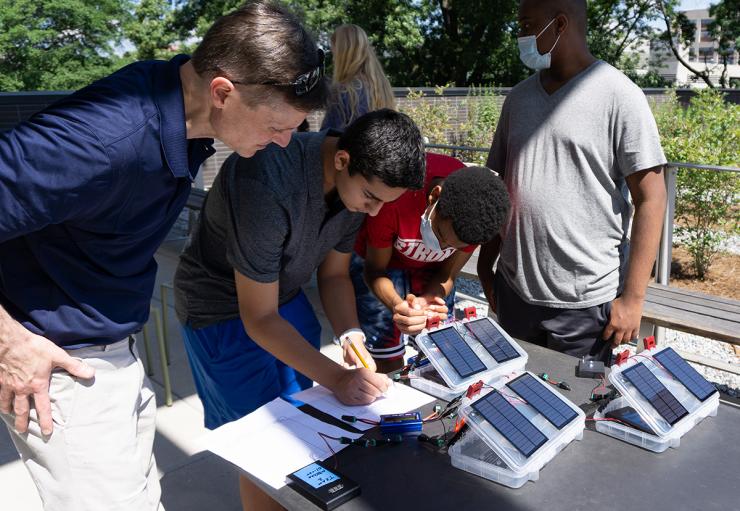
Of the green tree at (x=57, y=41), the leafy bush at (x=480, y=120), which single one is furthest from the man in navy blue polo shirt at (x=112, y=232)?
the green tree at (x=57, y=41)

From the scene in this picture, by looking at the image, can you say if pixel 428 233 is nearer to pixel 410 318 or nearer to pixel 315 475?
pixel 410 318

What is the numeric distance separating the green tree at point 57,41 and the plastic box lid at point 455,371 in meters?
19.4

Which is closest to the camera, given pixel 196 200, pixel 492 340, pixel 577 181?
pixel 492 340

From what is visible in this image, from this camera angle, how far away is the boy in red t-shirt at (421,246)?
5.82 feet

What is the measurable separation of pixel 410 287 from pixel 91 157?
1469 millimetres

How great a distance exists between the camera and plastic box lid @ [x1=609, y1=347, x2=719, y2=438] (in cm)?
143

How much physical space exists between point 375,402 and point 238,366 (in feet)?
1.58

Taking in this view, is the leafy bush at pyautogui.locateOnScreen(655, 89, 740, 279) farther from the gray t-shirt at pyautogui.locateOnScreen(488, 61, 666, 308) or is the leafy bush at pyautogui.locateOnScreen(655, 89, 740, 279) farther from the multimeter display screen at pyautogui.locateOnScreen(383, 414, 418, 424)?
the multimeter display screen at pyautogui.locateOnScreen(383, 414, 418, 424)

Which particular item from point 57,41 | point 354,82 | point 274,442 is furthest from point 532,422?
point 57,41

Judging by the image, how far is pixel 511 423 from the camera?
139cm

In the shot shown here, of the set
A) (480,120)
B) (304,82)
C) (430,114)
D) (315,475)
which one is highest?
(304,82)

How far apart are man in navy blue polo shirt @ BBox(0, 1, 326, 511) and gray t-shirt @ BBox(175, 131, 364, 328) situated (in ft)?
0.72

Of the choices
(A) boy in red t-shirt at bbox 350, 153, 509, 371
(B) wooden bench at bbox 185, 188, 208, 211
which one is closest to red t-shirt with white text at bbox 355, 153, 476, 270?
(A) boy in red t-shirt at bbox 350, 153, 509, 371

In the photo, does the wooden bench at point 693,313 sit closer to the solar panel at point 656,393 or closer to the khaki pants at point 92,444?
the solar panel at point 656,393
